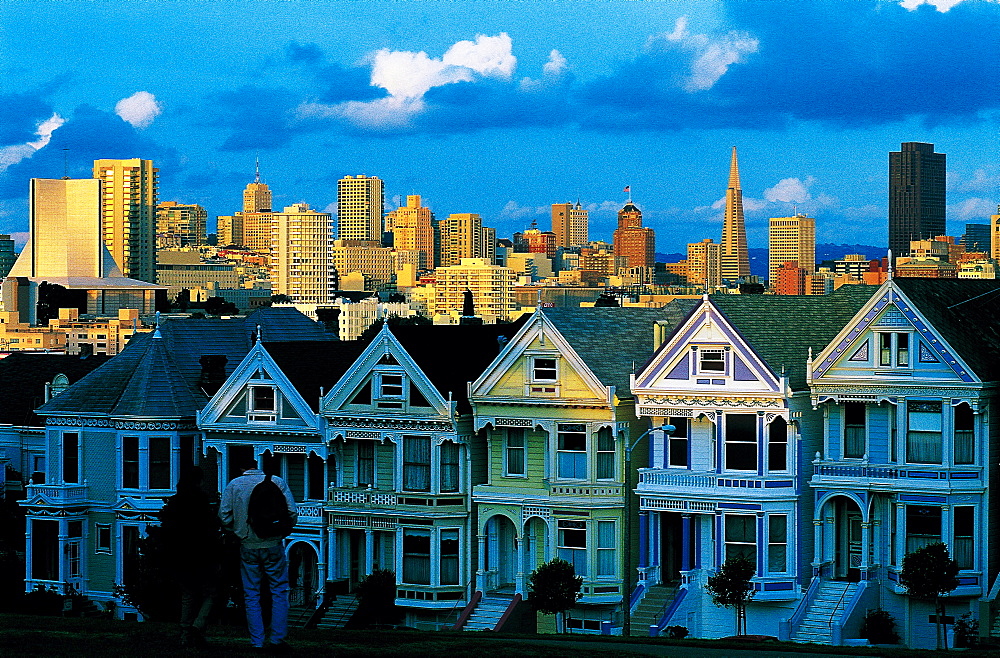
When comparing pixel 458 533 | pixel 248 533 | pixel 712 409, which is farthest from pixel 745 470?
pixel 248 533

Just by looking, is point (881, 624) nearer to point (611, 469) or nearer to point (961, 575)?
point (961, 575)

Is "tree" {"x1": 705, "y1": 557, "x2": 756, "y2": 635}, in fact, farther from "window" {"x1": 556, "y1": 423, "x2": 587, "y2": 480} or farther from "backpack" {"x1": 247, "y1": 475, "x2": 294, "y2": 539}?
"backpack" {"x1": 247, "y1": 475, "x2": 294, "y2": 539}

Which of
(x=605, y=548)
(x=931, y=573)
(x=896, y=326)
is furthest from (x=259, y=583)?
(x=605, y=548)

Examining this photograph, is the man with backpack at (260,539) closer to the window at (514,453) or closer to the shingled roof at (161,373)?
the window at (514,453)

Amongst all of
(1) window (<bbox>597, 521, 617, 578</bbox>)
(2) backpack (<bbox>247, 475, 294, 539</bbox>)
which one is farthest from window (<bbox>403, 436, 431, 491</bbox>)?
(2) backpack (<bbox>247, 475, 294, 539</bbox>)

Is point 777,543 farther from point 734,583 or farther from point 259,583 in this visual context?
point 259,583

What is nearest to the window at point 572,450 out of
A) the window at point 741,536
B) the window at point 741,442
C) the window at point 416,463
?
the window at point 416,463
